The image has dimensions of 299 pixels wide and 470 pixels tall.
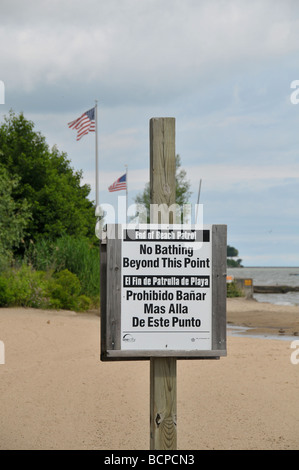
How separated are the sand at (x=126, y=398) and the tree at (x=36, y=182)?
590 inches

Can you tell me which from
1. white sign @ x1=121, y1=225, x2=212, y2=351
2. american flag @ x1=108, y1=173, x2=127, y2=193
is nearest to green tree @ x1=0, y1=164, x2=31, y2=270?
american flag @ x1=108, y1=173, x2=127, y2=193

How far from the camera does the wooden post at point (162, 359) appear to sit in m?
4.42

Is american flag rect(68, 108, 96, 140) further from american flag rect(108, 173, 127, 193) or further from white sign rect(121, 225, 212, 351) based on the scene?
white sign rect(121, 225, 212, 351)

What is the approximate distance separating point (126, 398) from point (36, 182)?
20.7 metres

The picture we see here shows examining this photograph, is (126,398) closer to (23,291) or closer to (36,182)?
(23,291)

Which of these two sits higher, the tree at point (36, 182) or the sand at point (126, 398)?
the tree at point (36, 182)

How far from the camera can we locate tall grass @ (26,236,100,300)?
19234 millimetres

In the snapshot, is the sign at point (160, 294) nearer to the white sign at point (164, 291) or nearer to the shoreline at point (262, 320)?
the white sign at point (164, 291)

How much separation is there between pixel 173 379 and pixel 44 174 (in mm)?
24009

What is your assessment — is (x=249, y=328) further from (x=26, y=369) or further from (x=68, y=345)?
(x=26, y=369)

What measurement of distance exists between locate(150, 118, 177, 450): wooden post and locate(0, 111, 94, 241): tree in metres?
22.3

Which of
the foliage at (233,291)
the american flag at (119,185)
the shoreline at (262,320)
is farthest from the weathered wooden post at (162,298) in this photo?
the foliage at (233,291)

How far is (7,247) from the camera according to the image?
24.8 meters

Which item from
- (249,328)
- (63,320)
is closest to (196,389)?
(63,320)
